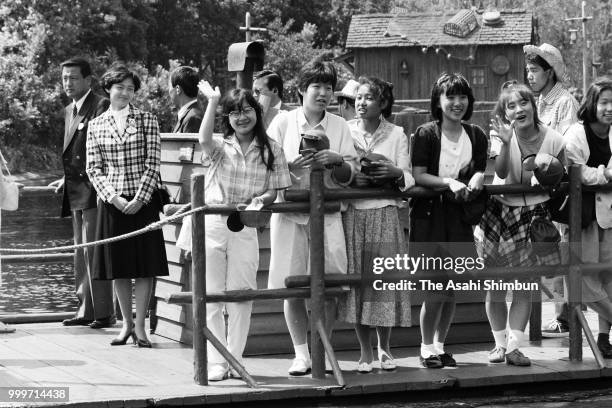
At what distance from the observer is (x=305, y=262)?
812 cm

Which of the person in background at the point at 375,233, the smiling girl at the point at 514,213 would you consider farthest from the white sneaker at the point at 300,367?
the smiling girl at the point at 514,213

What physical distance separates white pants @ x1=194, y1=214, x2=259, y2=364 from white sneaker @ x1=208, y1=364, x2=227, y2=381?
0.10 ft

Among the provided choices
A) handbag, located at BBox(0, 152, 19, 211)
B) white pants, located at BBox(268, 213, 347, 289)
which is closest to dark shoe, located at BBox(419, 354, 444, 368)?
white pants, located at BBox(268, 213, 347, 289)

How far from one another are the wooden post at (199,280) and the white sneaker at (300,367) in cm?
60

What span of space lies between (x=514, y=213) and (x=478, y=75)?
49280 mm

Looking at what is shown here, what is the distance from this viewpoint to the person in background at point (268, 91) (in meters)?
9.66

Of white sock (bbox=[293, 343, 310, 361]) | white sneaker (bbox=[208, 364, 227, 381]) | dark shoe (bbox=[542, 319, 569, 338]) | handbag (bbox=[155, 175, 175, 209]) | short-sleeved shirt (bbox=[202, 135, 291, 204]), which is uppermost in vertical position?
short-sleeved shirt (bbox=[202, 135, 291, 204])

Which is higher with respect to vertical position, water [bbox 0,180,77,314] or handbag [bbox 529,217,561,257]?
handbag [bbox 529,217,561,257]

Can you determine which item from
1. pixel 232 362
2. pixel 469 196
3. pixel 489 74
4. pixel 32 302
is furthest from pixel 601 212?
pixel 489 74

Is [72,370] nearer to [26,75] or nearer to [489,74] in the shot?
[26,75]

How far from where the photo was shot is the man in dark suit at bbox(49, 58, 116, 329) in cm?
973

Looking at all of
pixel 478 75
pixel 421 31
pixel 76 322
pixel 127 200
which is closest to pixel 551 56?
pixel 127 200

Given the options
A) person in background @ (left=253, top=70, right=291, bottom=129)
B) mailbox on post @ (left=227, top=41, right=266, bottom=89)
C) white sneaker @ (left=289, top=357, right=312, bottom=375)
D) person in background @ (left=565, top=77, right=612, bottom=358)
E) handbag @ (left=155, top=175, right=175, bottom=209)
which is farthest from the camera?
person in background @ (left=253, top=70, right=291, bottom=129)

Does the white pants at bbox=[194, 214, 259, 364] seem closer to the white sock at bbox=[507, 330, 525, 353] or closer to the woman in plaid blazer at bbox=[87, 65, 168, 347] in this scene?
the woman in plaid blazer at bbox=[87, 65, 168, 347]
